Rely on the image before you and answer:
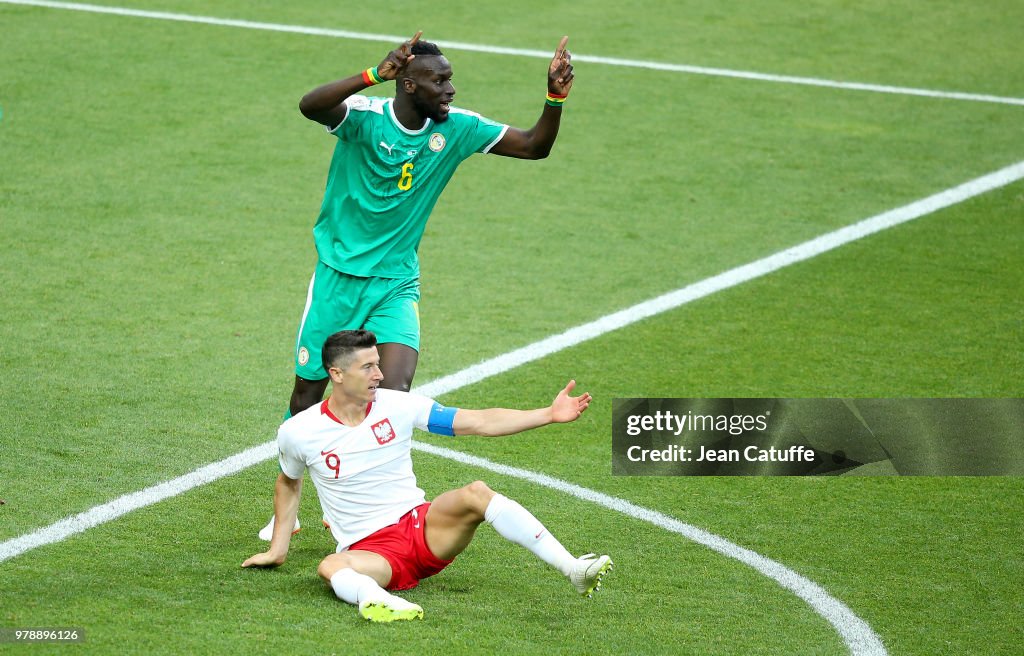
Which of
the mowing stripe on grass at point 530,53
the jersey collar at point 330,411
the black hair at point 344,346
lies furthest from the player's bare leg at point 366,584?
the mowing stripe on grass at point 530,53

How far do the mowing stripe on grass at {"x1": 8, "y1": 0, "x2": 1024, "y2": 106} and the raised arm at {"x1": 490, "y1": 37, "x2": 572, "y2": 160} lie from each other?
28.5ft

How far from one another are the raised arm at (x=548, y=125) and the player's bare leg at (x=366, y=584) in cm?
206

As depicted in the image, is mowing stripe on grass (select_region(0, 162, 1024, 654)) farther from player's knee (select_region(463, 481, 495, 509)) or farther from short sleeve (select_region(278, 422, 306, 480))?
player's knee (select_region(463, 481, 495, 509))

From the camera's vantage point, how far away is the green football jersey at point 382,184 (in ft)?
22.7

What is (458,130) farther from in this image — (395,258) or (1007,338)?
(1007,338)

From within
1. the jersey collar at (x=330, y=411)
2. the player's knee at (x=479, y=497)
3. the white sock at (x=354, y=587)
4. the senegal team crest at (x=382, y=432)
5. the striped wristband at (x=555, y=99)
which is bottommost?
the white sock at (x=354, y=587)

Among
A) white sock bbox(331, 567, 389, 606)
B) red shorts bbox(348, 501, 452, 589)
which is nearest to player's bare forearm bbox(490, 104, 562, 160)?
red shorts bbox(348, 501, 452, 589)

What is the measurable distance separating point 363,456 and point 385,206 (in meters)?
1.32

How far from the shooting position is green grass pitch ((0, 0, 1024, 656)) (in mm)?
6355

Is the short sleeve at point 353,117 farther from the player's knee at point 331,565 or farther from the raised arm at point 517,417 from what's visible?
the player's knee at point 331,565

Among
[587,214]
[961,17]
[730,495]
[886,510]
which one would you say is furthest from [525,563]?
[961,17]

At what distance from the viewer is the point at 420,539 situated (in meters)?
6.29

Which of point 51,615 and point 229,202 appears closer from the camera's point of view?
point 51,615

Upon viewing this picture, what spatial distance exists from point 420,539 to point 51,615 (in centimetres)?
153
